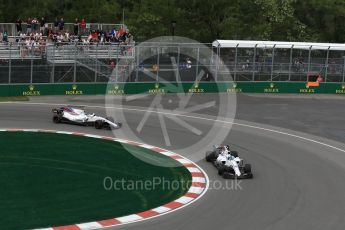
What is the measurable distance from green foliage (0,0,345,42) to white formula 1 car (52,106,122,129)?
32427 mm

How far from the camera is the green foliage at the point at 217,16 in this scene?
6150 cm

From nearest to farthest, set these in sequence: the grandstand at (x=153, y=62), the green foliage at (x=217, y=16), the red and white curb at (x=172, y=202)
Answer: the red and white curb at (x=172, y=202) → the grandstand at (x=153, y=62) → the green foliage at (x=217, y=16)

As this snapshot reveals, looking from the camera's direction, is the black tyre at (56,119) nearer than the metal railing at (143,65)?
Yes

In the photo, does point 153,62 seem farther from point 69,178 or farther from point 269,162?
point 69,178

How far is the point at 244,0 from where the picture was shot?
63.3 m

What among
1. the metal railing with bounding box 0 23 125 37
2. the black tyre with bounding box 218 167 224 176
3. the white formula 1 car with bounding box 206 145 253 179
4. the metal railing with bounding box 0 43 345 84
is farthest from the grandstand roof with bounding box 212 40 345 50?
the black tyre with bounding box 218 167 224 176

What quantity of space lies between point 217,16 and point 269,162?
4002cm

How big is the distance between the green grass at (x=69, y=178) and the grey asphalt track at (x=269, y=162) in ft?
5.01

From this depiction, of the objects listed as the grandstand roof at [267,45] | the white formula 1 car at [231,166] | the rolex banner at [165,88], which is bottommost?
the white formula 1 car at [231,166]

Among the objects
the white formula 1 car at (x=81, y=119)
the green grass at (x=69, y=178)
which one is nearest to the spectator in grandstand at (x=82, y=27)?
the white formula 1 car at (x=81, y=119)

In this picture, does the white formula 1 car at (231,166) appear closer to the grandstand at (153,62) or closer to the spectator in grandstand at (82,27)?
the grandstand at (153,62)

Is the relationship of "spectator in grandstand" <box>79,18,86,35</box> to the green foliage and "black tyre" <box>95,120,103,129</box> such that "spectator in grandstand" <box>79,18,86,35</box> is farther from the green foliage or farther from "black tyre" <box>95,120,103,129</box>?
"black tyre" <box>95,120,103,129</box>

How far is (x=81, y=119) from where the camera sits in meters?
30.3

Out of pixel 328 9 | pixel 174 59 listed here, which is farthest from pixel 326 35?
pixel 174 59
